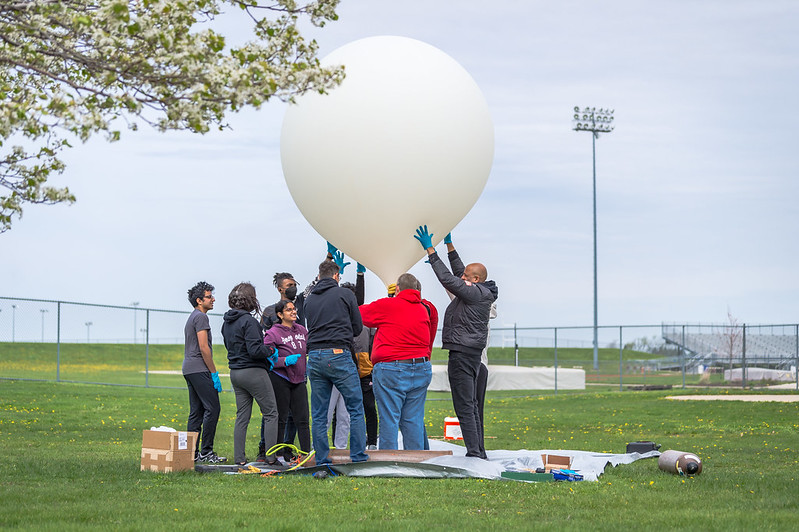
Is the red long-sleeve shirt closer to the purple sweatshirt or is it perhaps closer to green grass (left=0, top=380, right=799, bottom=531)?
the purple sweatshirt

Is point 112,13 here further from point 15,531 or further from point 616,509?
point 616,509

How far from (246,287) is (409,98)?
2.40 m

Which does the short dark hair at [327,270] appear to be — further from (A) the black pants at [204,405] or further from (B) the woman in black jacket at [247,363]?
(A) the black pants at [204,405]

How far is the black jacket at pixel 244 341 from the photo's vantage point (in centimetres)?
822

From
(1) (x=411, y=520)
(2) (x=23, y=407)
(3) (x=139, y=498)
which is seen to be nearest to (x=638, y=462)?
(1) (x=411, y=520)

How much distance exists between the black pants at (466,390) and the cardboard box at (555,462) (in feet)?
2.14

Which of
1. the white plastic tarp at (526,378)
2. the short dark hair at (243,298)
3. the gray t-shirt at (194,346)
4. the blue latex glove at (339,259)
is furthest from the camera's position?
the white plastic tarp at (526,378)

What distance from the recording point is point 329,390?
26.5 ft

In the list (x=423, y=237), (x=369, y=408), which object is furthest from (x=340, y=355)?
(x=369, y=408)

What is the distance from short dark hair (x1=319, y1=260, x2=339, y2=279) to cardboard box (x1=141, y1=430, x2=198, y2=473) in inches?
73.8

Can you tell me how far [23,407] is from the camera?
618 inches

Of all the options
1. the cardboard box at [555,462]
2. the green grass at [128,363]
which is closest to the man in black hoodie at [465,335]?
the cardboard box at [555,462]

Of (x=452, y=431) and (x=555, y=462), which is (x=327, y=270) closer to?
(x=555, y=462)

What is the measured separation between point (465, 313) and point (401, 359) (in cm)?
76
